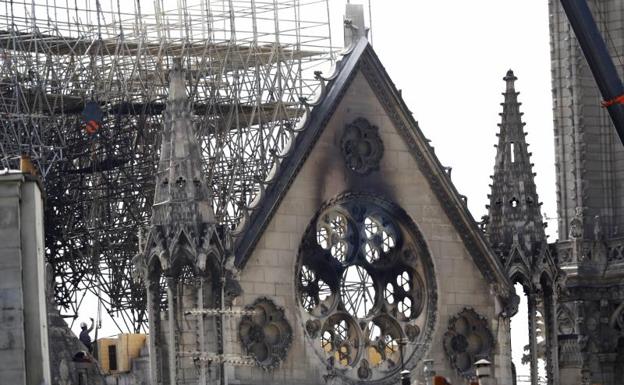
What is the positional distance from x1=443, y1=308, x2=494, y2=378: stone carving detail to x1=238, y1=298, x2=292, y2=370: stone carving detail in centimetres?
501

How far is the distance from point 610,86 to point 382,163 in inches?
369

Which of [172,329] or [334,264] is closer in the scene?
[172,329]

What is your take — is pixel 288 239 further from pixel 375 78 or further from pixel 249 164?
pixel 249 164

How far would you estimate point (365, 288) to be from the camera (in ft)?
308

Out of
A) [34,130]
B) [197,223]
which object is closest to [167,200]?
[197,223]

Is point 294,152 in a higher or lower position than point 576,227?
higher

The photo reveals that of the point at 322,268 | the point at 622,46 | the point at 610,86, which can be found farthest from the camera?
the point at 622,46

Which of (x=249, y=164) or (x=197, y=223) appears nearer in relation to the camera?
(x=197, y=223)

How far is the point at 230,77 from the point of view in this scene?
117125 millimetres

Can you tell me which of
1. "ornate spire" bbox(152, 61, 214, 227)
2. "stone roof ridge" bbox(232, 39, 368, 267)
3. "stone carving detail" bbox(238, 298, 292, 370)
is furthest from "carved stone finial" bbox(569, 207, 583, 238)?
"ornate spire" bbox(152, 61, 214, 227)

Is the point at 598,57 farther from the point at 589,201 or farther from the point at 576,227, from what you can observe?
the point at 589,201

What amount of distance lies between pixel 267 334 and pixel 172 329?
3.07 m

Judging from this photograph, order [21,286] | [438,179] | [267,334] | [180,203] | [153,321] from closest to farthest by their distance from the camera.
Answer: [21,286] < [180,203] < [153,321] < [267,334] < [438,179]

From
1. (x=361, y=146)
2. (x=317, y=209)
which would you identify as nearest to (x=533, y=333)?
(x=361, y=146)
